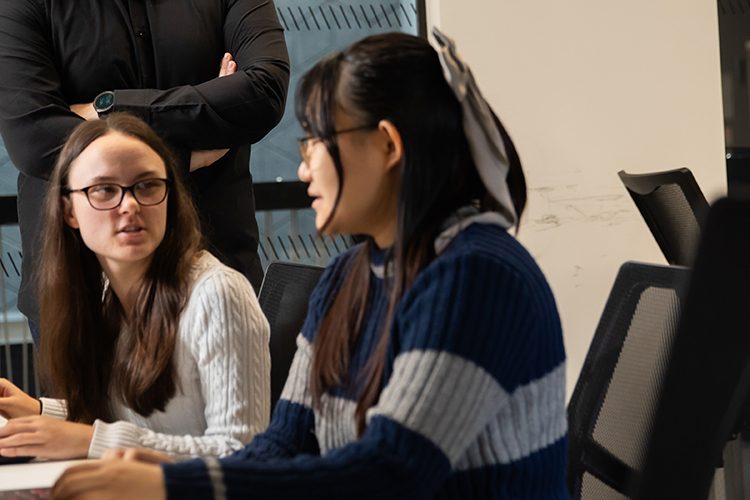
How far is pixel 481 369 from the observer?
1.12 metres

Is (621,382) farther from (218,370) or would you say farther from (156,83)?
(156,83)

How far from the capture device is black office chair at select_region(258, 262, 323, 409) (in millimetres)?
2033

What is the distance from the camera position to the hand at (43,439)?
165 centimetres

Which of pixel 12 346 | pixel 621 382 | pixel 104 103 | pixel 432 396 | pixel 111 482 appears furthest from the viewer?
pixel 12 346

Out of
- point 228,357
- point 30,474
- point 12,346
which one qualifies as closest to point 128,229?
point 228,357

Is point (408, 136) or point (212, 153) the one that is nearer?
point (408, 136)

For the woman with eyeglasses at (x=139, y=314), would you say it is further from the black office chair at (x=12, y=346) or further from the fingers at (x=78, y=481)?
the black office chair at (x=12, y=346)

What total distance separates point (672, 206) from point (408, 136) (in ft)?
5.27

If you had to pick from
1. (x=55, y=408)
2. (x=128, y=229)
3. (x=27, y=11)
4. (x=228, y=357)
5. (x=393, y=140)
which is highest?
(x=27, y=11)

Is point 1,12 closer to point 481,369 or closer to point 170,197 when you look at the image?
point 170,197

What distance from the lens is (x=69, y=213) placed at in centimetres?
209

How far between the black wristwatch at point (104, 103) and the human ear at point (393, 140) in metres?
1.40

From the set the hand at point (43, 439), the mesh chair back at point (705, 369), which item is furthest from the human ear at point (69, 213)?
the mesh chair back at point (705, 369)

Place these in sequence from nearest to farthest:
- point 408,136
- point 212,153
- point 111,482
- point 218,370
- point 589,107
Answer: point 111,482, point 408,136, point 218,370, point 212,153, point 589,107
